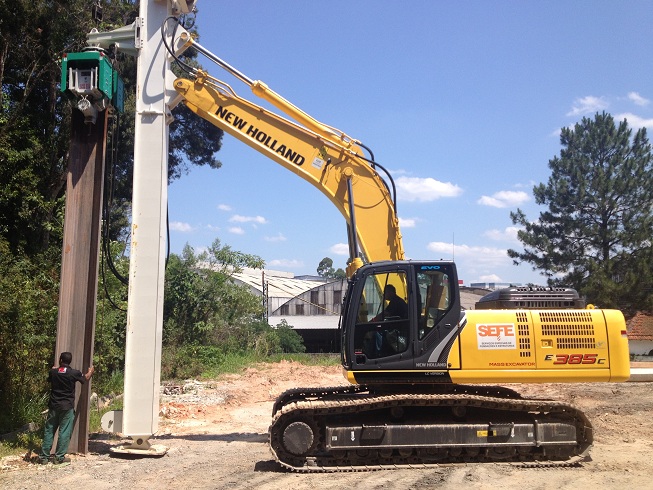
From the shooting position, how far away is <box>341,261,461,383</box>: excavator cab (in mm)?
8188

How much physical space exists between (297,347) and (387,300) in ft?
69.5

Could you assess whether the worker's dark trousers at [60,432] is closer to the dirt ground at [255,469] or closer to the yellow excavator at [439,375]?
the dirt ground at [255,469]

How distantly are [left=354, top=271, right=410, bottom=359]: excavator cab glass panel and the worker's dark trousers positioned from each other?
402 cm

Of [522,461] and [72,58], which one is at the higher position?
[72,58]

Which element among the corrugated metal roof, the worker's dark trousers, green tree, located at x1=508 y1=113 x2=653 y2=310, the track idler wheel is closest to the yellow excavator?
the track idler wheel

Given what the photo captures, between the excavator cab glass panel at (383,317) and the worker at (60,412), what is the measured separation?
3912 mm

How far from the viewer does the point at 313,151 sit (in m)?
9.55


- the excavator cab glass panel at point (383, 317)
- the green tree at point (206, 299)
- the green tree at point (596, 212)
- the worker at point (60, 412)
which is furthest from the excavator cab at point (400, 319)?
the green tree at point (596, 212)

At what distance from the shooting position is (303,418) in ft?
27.0

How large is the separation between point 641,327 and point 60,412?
3193 cm

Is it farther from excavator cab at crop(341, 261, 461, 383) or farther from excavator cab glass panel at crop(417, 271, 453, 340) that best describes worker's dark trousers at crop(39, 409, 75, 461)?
excavator cab glass panel at crop(417, 271, 453, 340)

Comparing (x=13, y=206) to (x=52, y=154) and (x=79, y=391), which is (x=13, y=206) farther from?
(x=79, y=391)

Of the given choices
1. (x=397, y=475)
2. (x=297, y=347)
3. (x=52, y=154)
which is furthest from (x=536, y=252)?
(x=397, y=475)

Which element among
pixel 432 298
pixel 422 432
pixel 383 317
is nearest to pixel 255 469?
pixel 422 432
